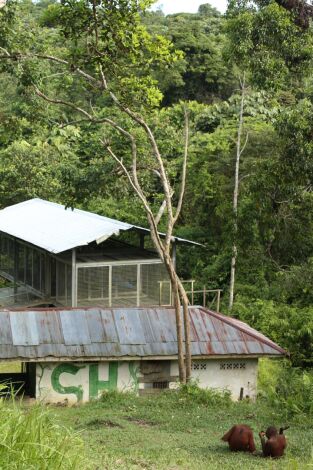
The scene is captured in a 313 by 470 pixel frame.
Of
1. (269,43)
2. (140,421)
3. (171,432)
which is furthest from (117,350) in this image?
(269,43)

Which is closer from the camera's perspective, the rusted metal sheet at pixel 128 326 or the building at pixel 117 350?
the building at pixel 117 350

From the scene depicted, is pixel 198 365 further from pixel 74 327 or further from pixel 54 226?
pixel 54 226

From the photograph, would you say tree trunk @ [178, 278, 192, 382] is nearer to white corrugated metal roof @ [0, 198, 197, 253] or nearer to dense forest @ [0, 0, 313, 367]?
dense forest @ [0, 0, 313, 367]

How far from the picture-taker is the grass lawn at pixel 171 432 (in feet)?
30.9

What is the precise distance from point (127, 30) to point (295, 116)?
13.6 ft

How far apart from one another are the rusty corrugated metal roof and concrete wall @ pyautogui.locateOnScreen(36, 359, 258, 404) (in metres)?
0.35

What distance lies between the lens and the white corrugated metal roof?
23109mm

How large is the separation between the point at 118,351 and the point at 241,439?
667 cm

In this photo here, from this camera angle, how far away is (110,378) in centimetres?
1664

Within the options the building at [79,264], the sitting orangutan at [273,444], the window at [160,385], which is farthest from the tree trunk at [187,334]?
the building at [79,264]

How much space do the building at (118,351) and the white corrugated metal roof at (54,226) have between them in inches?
219

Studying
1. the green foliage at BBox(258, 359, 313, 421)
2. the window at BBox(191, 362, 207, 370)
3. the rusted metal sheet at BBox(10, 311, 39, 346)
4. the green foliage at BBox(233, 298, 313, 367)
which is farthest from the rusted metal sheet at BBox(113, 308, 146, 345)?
the green foliage at BBox(233, 298, 313, 367)

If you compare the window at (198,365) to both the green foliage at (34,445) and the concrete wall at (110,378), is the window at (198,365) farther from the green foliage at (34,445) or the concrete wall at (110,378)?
the green foliage at (34,445)

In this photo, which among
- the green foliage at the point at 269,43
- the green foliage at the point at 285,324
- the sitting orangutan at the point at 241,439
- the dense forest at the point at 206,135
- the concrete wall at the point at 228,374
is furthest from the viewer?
the green foliage at the point at 285,324
